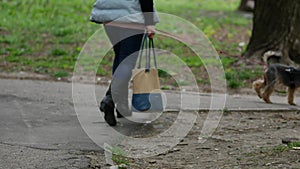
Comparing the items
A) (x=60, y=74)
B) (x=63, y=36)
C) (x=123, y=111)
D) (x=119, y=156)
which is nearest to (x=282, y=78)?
(x=123, y=111)

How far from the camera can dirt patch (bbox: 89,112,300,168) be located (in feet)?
17.2

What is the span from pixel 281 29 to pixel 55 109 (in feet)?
15.1

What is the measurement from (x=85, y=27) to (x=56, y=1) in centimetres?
378

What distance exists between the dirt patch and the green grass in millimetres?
2490

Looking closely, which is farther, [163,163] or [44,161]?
[163,163]

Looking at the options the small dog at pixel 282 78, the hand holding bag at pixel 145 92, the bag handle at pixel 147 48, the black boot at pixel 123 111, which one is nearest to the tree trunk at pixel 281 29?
the small dog at pixel 282 78

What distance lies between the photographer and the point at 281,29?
10484mm

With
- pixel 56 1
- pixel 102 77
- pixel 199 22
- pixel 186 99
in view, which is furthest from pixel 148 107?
pixel 56 1

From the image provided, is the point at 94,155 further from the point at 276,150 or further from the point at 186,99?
the point at 186,99

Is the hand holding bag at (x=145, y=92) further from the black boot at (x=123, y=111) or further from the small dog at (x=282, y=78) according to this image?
the small dog at (x=282, y=78)

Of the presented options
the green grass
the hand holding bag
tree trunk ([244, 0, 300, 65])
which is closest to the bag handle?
the hand holding bag

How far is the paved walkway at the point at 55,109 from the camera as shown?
18.8ft

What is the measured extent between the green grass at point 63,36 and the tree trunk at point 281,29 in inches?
21.9

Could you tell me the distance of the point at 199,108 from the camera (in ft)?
26.0
